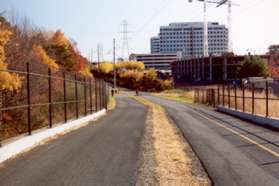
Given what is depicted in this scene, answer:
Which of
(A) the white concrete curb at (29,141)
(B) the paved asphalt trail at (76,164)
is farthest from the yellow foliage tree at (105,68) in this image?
(B) the paved asphalt trail at (76,164)

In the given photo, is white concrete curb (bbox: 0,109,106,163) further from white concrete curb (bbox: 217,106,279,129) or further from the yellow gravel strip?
white concrete curb (bbox: 217,106,279,129)

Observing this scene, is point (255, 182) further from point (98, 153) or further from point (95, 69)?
point (95, 69)

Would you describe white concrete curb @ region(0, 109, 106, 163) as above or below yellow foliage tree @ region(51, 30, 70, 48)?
below

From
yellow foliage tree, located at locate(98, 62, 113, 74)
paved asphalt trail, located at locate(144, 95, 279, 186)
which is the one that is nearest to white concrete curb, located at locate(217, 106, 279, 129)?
paved asphalt trail, located at locate(144, 95, 279, 186)

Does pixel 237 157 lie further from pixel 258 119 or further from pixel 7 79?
pixel 258 119

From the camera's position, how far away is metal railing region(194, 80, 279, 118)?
92.2 feet

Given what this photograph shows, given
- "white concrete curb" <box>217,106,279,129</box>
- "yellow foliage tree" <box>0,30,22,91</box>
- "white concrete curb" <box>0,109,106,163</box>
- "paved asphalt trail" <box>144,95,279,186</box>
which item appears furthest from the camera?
"white concrete curb" <box>217,106,279,129</box>

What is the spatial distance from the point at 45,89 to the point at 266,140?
1133 centimetres

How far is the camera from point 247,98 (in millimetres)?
33875

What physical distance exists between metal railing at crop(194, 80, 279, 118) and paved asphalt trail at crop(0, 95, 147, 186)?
1099 cm

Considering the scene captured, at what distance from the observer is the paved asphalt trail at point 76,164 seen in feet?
30.2

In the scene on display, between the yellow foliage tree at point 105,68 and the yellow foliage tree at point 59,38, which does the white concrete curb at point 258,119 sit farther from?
the yellow foliage tree at point 105,68

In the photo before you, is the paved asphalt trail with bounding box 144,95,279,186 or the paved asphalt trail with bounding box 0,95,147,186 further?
the paved asphalt trail with bounding box 144,95,279,186

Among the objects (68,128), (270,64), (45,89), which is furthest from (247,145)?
(270,64)
